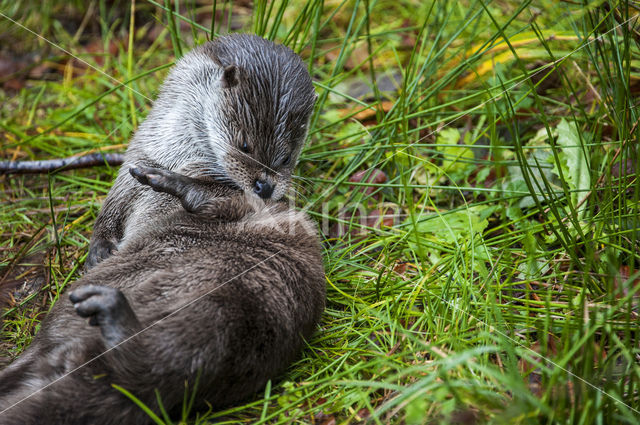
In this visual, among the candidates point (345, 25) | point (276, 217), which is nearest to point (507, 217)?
point (276, 217)

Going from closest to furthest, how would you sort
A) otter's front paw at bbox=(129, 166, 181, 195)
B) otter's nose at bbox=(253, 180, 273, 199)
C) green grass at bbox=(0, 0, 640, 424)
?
green grass at bbox=(0, 0, 640, 424), otter's front paw at bbox=(129, 166, 181, 195), otter's nose at bbox=(253, 180, 273, 199)

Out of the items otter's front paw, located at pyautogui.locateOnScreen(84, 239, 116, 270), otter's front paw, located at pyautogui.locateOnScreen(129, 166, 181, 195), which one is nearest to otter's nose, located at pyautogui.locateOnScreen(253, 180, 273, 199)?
otter's front paw, located at pyautogui.locateOnScreen(129, 166, 181, 195)

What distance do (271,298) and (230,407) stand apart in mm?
362

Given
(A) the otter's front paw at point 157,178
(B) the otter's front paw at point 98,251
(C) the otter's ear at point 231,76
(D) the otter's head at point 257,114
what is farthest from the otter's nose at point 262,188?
(B) the otter's front paw at point 98,251

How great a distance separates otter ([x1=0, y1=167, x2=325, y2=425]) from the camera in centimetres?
162

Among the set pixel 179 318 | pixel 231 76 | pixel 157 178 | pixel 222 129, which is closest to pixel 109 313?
pixel 179 318

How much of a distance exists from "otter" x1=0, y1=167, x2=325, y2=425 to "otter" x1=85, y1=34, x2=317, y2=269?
0.16 metres

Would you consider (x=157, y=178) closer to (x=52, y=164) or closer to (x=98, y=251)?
(x=98, y=251)

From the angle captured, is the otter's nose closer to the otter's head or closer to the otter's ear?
the otter's head

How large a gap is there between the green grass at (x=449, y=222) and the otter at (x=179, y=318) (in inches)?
7.5

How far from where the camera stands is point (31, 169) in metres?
3.11

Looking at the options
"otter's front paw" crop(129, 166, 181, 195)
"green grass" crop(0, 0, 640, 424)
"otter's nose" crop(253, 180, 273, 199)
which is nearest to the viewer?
"green grass" crop(0, 0, 640, 424)

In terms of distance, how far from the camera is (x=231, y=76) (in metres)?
2.38

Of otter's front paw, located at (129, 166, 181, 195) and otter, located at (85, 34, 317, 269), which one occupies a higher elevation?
otter, located at (85, 34, 317, 269)
